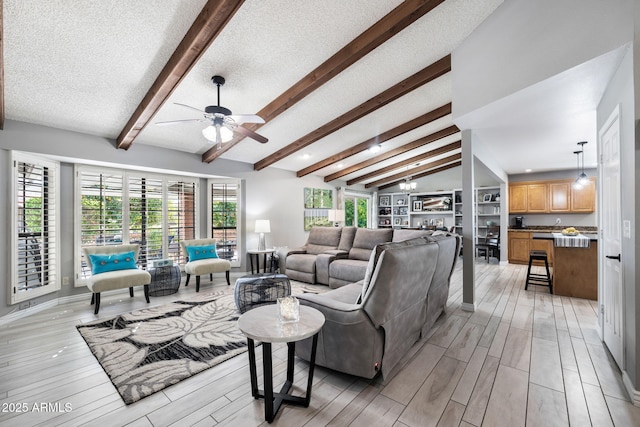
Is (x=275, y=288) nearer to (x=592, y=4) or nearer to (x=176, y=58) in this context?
(x=176, y=58)

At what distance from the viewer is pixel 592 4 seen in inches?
81.9

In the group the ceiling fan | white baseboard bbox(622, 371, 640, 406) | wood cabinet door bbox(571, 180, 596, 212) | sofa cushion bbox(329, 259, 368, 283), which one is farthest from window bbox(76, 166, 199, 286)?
wood cabinet door bbox(571, 180, 596, 212)

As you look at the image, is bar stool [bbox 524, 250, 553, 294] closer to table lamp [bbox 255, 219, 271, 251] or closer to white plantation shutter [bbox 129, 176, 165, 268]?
table lamp [bbox 255, 219, 271, 251]

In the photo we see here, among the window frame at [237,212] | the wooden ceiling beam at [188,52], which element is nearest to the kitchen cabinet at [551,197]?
the window frame at [237,212]

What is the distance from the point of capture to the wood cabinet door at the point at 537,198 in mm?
6996

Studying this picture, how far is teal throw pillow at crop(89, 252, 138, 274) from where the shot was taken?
3.88 meters

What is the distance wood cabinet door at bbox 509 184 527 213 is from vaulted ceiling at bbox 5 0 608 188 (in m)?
4.33

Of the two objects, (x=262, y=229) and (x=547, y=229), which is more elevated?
(x=262, y=229)

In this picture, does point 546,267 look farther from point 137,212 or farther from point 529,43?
point 137,212

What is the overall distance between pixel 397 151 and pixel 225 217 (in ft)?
14.5

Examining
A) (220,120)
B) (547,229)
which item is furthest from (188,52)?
(547,229)

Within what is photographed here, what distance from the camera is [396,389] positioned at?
77.6 inches

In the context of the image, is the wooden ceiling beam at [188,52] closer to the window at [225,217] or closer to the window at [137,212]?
the window at [137,212]

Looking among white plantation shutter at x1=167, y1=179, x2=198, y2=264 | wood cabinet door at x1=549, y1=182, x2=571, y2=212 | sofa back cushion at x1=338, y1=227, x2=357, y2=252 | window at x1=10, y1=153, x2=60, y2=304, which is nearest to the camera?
window at x1=10, y1=153, x2=60, y2=304
